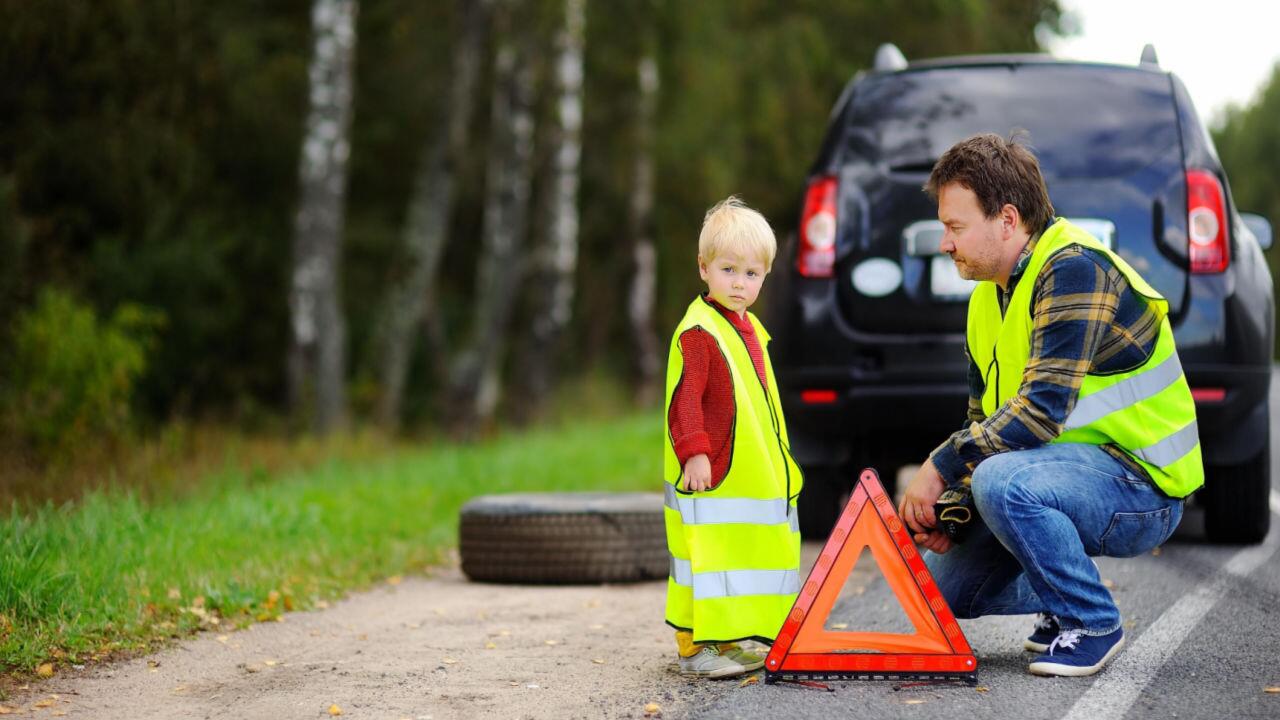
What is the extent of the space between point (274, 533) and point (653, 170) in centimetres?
1770

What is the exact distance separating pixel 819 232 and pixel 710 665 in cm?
272

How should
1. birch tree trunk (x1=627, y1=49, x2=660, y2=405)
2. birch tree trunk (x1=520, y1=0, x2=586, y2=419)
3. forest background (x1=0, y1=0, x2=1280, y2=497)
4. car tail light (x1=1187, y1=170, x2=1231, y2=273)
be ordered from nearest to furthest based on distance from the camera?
1. car tail light (x1=1187, y1=170, x2=1231, y2=273)
2. forest background (x1=0, y1=0, x2=1280, y2=497)
3. birch tree trunk (x1=520, y1=0, x2=586, y2=419)
4. birch tree trunk (x1=627, y1=49, x2=660, y2=405)

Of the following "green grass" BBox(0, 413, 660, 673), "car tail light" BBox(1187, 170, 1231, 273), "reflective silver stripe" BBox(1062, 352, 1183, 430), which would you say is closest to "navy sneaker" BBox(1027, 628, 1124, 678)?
"reflective silver stripe" BBox(1062, 352, 1183, 430)

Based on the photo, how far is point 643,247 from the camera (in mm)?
23484

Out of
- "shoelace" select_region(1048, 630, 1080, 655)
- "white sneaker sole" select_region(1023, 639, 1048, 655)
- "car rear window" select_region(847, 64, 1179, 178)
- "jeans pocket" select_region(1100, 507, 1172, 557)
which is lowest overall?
"white sneaker sole" select_region(1023, 639, 1048, 655)

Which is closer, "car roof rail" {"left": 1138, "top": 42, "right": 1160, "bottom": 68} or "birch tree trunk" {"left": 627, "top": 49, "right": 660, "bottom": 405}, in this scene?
"car roof rail" {"left": 1138, "top": 42, "right": 1160, "bottom": 68}

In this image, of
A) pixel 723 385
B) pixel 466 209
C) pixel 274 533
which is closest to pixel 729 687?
pixel 723 385

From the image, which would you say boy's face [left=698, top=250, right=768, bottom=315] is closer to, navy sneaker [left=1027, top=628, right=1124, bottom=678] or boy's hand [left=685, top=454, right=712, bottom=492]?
boy's hand [left=685, top=454, right=712, bottom=492]

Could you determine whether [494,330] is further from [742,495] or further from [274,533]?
→ [742,495]

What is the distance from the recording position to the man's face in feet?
15.2

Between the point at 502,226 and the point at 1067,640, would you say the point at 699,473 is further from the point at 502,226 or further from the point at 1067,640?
the point at 502,226

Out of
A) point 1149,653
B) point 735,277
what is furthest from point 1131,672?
point 735,277

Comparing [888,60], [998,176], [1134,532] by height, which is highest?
[888,60]

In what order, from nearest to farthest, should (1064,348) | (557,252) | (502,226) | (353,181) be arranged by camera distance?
(1064,348), (502,226), (557,252), (353,181)
